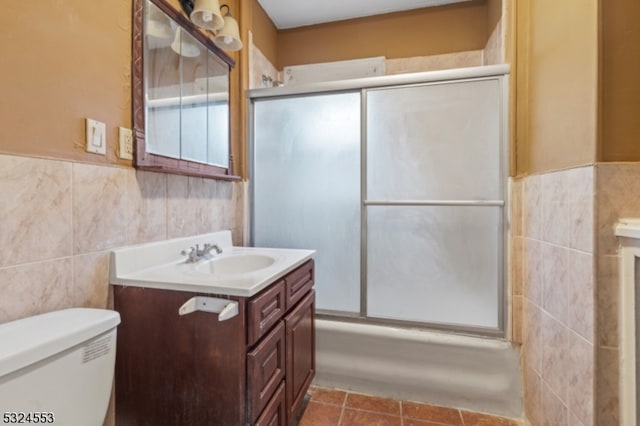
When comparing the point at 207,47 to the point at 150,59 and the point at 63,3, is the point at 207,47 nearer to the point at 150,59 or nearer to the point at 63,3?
the point at 150,59

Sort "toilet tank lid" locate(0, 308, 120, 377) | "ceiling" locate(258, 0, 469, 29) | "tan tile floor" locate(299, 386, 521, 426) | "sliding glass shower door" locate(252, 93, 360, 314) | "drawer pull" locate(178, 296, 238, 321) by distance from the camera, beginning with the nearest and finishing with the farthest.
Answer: "toilet tank lid" locate(0, 308, 120, 377), "drawer pull" locate(178, 296, 238, 321), "tan tile floor" locate(299, 386, 521, 426), "sliding glass shower door" locate(252, 93, 360, 314), "ceiling" locate(258, 0, 469, 29)

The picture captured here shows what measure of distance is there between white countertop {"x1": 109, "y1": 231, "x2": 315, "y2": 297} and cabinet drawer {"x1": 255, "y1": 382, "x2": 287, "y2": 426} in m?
0.44

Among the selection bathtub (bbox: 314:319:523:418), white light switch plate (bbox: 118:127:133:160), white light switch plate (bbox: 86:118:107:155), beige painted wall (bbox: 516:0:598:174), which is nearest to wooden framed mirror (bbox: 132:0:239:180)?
white light switch plate (bbox: 118:127:133:160)

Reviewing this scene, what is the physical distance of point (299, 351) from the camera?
134 centimetres

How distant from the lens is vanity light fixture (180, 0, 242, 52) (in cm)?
133

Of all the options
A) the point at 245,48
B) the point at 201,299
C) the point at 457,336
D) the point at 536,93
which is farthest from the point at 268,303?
the point at 245,48

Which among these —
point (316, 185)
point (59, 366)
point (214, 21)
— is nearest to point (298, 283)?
point (316, 185)

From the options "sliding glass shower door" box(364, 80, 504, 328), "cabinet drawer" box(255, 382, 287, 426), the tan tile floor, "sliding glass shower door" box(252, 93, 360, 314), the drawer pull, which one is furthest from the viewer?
"sliding glass shower door" box(252, 93, 360, 314)

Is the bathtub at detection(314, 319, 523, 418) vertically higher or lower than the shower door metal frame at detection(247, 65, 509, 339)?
lower

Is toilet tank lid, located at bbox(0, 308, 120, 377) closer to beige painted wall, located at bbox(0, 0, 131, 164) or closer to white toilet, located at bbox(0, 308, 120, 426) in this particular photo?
white toilet, located at bbox(0, 308, 120, 426)

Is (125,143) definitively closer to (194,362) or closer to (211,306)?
(211,306)

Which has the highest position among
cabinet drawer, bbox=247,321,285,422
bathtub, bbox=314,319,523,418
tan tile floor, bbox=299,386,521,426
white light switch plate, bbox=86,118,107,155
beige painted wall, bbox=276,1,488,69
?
beige painted wall, bbox=276,1,488,69

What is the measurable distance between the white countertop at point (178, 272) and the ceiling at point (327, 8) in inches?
71.9

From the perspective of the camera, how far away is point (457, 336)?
1.61 metres
